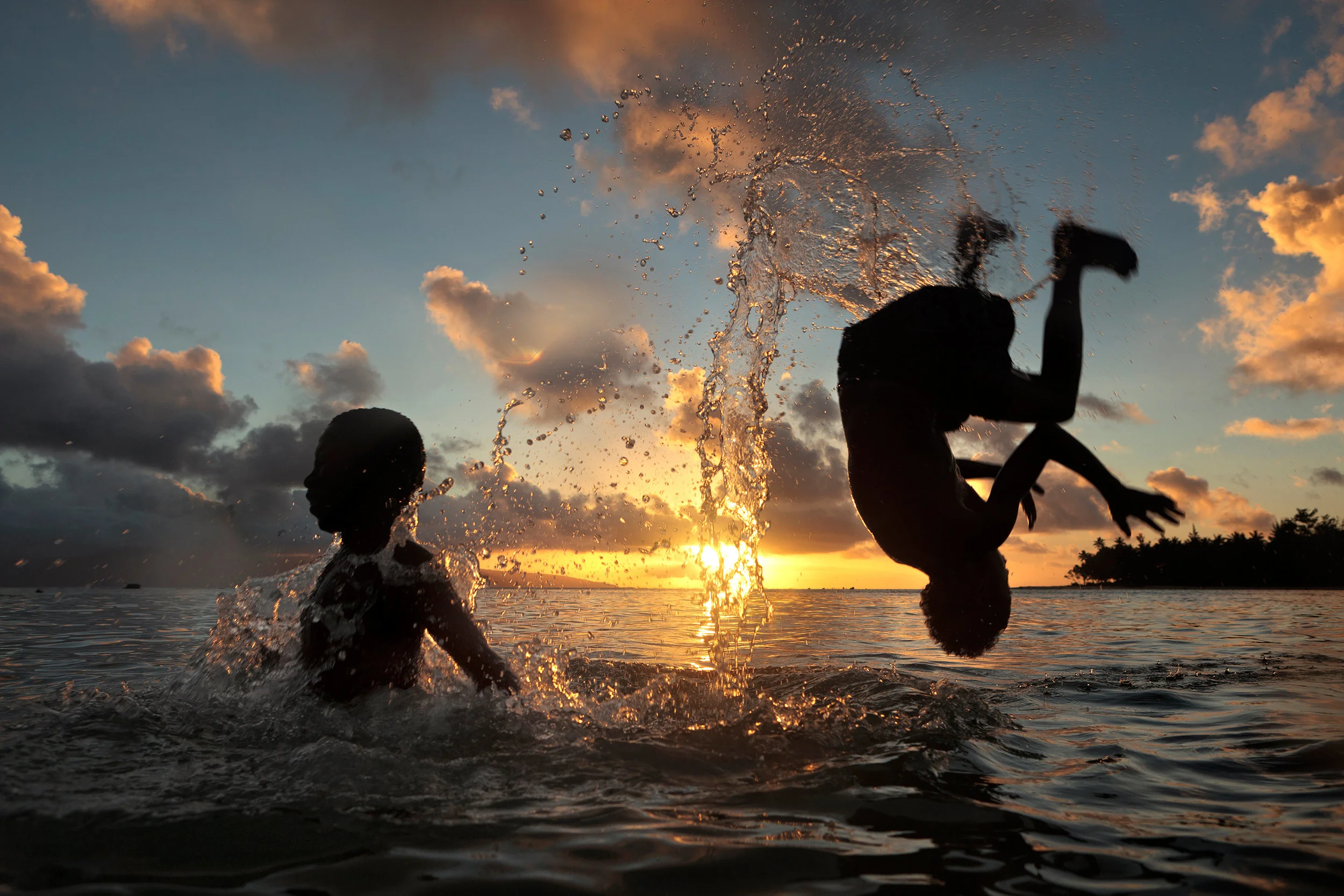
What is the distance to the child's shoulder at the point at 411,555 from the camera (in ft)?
13.9

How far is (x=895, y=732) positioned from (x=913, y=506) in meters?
1.34

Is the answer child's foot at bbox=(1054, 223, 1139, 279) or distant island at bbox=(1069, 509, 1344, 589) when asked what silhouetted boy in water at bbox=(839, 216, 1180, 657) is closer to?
child's foot at bbox=(1054, 223, 1139, 279)

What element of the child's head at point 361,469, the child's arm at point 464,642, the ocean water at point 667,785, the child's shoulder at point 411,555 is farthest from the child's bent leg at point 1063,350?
the child's head at point 361,469

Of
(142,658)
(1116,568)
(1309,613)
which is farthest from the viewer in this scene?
(1116,568)

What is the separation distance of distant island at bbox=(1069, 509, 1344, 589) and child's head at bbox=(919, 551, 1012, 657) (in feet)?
351

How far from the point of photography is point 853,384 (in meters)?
4.48

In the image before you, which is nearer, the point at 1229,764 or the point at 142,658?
the point at 1229,764

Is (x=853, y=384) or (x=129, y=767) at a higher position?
(x=853, y=384)

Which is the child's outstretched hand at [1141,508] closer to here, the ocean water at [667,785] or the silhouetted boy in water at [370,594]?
the ocean water at [667,785]

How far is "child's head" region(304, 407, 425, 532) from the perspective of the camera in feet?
13.9

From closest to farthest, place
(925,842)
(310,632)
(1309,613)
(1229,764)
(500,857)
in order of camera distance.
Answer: (500,857), (925,842), (1229,764), (310,632), (1309,613)

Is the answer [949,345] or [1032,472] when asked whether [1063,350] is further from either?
[1032,472]

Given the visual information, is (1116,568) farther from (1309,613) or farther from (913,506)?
(913,506)

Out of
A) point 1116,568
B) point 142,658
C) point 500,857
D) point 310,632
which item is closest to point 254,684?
point 310,632
